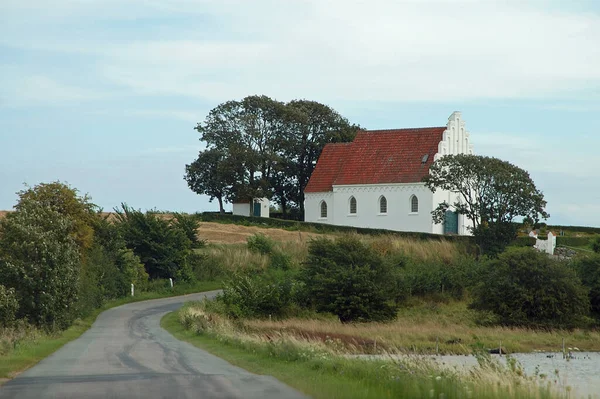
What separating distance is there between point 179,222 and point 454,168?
72.7ft

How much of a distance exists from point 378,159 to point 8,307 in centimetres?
5803

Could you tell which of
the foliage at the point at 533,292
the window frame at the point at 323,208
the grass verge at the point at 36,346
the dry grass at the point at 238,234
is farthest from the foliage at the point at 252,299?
the window frame at the point at 323,208

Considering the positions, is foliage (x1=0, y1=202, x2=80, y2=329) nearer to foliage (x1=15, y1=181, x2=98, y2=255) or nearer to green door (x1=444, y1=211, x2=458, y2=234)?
foliage (x1=15, y1=181, x2=98, y2=255)

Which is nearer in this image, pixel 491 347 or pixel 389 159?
pixel 491 347

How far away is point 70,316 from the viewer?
36.3m

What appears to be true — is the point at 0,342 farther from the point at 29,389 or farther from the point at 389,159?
the point at 389,159

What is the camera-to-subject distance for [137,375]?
18984 millimetres

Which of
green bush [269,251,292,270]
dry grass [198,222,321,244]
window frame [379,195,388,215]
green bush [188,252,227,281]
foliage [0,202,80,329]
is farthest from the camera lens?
window frame [379,195,388,215]

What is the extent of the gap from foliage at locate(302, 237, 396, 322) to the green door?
108ft

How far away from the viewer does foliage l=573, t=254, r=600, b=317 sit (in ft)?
161

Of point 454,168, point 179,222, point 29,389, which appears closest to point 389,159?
point 454,168

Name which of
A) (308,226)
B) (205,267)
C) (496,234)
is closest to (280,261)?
(205,267)

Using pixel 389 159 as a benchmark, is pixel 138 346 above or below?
below

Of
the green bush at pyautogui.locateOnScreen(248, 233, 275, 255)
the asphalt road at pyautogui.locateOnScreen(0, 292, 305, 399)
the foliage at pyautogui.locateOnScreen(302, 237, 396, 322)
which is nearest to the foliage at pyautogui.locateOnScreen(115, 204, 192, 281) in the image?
the green bush at pyautogui.locateOnScreen(248, 233, 275, 255)
